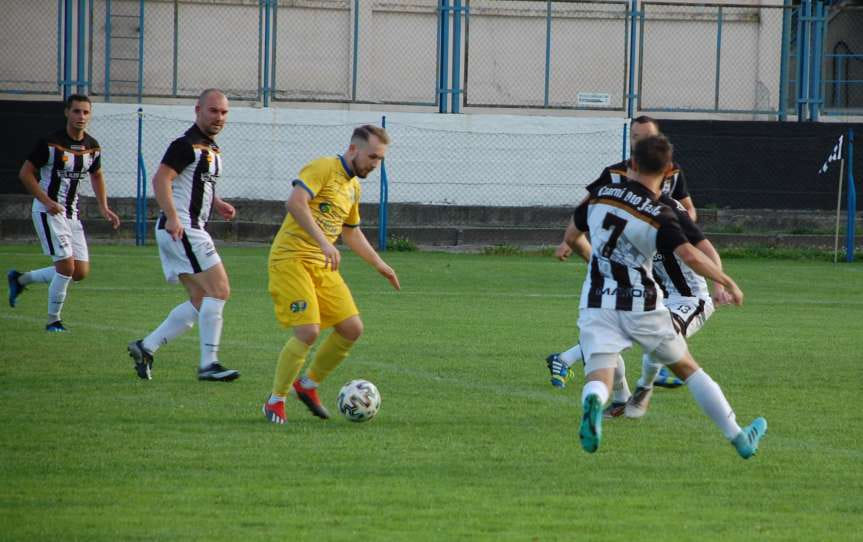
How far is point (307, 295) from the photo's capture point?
25.2 ft

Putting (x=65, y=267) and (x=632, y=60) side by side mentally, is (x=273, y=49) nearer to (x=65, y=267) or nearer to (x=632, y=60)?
(x=632, y=60)

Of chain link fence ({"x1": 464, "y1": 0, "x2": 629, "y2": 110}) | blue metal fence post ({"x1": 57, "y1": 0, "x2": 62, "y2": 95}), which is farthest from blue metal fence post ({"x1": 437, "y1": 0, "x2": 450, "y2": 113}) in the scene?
blue metal fence post ({"x1": 57, "y1": 0, "x2": 62, "y2": 95})

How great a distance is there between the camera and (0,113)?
23.5 metres

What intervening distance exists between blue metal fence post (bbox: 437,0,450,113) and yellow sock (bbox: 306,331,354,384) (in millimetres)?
17844

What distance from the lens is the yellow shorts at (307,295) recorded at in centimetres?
765

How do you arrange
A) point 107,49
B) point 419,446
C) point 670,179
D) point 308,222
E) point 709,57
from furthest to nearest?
point 709,57, point 107,49, point 670,179, point 308,222, point 419,446

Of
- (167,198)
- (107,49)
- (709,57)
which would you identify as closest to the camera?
(167,198)

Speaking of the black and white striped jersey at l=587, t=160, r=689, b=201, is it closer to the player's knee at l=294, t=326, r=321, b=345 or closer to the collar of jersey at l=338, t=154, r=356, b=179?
the collar of jersey at l=338, t=154, r=356, b=179

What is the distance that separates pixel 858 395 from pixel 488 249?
14.0 metres

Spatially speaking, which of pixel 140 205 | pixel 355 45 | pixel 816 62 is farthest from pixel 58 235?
pixel 816 62

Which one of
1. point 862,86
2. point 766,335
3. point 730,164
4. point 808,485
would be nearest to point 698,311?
point 808,485

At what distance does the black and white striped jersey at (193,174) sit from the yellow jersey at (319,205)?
5.26 ft

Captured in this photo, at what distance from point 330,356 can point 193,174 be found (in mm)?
2114

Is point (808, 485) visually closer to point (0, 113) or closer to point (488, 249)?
point (488, 249)
